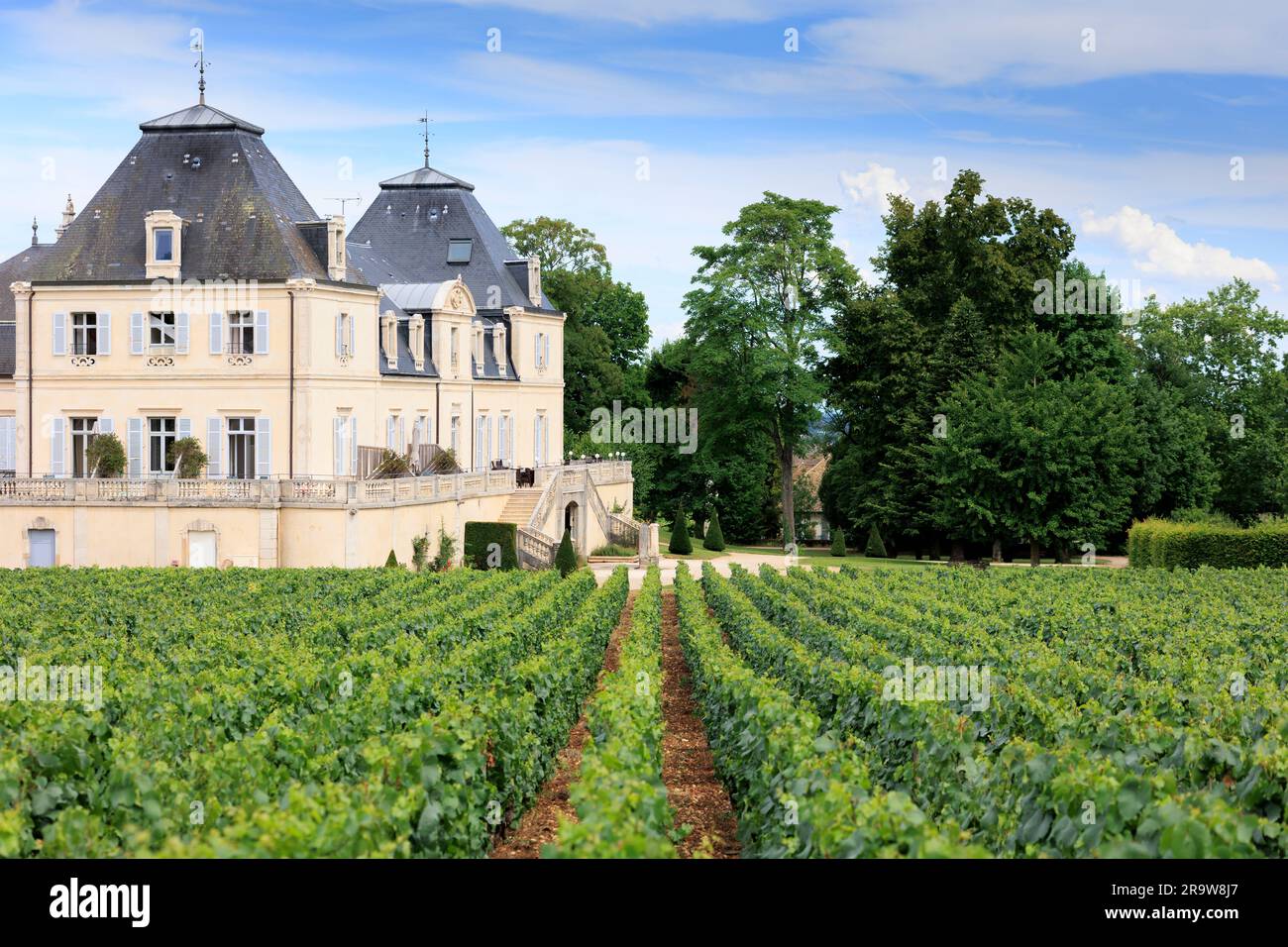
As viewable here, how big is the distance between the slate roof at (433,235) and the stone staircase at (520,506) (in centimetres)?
1041

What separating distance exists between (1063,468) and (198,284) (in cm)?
2976

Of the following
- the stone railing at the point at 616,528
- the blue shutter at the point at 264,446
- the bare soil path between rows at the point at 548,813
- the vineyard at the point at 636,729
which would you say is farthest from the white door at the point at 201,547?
the bare soil path between rows at the point at 548,813

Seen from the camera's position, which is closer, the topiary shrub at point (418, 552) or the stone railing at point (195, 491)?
the stone railing at point (195, 491)

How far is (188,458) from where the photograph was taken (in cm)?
4278

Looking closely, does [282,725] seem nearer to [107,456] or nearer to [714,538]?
[107,456]

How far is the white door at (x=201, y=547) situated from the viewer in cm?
4097

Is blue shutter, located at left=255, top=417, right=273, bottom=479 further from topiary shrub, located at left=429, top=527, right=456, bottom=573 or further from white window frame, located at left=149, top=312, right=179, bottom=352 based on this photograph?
topiary shrub, located at left=429, top=527, right=456, bottom=573

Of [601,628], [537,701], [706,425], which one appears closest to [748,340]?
[706,425]

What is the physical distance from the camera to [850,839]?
8969 millimetres

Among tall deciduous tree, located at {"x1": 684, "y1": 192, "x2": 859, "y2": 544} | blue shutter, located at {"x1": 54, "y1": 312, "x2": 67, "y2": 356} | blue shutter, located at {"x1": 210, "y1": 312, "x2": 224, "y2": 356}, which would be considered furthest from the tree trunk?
blue shutter, located at {"x1": 54, "y1": 312, "x2": 67, "y2": 356}

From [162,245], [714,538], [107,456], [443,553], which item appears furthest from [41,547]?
[714,538]

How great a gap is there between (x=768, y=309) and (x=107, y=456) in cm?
2753

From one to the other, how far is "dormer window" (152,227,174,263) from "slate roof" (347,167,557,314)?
14706 mm
